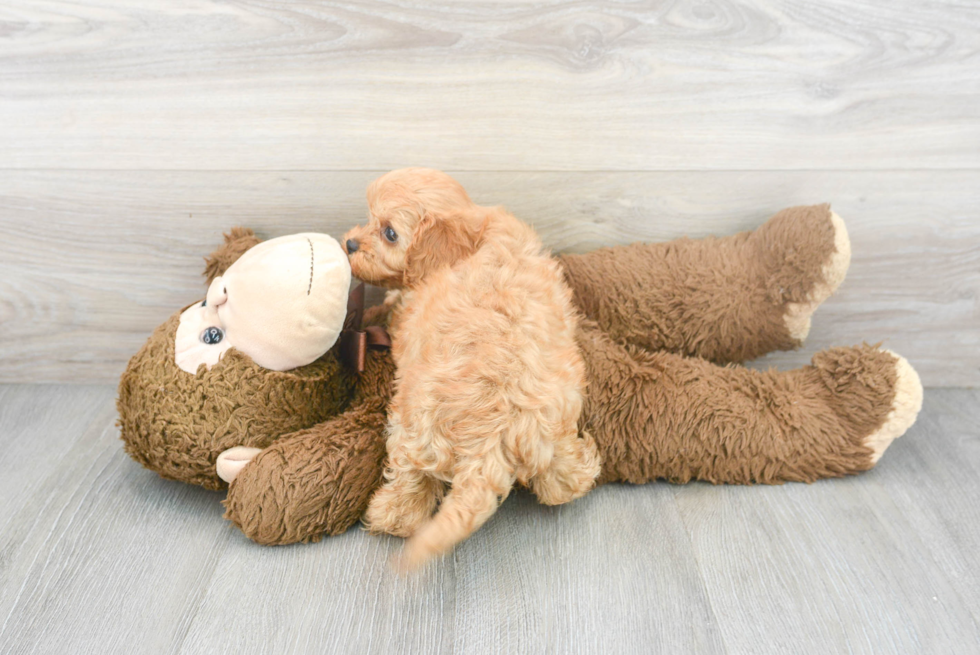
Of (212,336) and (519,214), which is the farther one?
(519,214)

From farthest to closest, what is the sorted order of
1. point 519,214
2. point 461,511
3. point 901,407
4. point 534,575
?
point 519,214, point 901,407, point 534,575, point 461,511

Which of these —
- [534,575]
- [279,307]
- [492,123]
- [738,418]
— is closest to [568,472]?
[534,575]

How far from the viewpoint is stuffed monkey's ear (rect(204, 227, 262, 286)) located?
1.03 m

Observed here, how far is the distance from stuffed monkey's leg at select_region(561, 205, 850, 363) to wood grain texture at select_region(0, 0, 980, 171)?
0.14 metres

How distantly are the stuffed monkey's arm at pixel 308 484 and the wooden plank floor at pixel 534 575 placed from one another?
36 mm

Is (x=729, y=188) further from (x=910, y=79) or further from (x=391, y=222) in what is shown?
(x=391, y=222)

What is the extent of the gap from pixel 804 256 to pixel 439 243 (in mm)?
529

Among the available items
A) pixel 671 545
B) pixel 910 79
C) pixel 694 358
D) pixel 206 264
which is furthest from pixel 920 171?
pixel 206 264

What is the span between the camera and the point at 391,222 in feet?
2.83

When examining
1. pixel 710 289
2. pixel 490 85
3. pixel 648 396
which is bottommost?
pixel 648 396

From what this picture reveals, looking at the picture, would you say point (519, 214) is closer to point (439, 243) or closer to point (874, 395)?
point (439, 243)

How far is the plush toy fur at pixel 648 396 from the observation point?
0.87m

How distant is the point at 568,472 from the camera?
0.85m

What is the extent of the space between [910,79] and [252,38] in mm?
984
